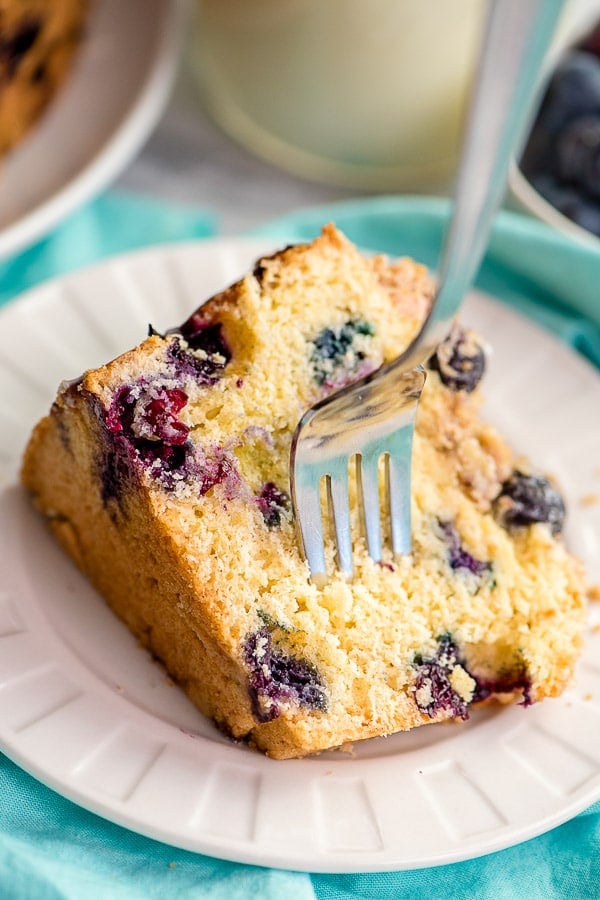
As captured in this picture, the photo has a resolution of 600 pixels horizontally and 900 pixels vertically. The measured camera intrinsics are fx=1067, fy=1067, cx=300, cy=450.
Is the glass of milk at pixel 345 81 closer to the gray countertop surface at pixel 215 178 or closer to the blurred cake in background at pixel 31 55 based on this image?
the gray countertop surface at pixel 215 178

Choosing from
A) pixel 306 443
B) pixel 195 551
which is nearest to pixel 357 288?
pixel 306 443

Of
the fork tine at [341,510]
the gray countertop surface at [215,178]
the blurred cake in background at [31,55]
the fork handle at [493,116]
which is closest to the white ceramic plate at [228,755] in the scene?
the fork tine at [341,510]

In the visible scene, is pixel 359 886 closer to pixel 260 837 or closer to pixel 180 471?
pixel 260 837

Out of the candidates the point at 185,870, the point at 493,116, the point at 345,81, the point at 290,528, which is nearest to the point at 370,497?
the point at 290,528

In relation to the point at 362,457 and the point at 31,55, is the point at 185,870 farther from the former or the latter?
the point at 31,55

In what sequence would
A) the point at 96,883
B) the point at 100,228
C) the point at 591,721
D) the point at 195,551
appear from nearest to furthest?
the point at 96,883 < the point at 195,551 < the point at 591,721 < the point at 100,228

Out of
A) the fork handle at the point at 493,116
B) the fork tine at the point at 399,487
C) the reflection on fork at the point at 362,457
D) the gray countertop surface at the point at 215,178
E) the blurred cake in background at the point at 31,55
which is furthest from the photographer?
the gray countertop surface at the point at 215,178

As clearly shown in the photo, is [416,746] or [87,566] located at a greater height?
[87,566]

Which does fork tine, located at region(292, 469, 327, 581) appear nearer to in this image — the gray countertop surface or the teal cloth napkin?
the teal cloth napkin
